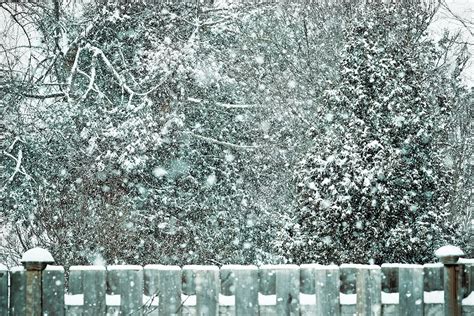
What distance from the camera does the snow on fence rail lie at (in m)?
4.52

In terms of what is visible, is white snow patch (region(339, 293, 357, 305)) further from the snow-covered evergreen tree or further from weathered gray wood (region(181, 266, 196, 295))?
the snow-covered evergreen tree

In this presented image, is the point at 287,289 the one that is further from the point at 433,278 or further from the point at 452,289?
the point at 452,289

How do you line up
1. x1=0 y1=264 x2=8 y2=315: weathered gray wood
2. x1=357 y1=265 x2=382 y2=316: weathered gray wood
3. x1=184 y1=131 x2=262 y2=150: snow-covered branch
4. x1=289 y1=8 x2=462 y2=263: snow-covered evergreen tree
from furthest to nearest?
x1=184 y1=131 x2=262 y2=150: snow-covered branch < x1=289 y1=8 x2=462 y2=263: snow-covered evergreen tree < x1=357 y1=265 x2=382 y2=316: weathered gray wood < x1=0 y1=264 x2=8 y2=315: weathered gray wood

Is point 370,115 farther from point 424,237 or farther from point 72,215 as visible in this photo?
point 72,215

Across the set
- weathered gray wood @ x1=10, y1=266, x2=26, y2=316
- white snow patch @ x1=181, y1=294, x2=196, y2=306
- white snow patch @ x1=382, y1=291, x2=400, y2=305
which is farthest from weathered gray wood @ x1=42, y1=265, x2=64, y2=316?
white snow patch @ x1=382, y1=291, x2=400, y2=305

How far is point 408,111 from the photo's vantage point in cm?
927

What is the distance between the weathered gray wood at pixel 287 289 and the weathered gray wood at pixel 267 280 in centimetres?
3

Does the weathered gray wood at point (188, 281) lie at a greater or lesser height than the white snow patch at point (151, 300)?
greater

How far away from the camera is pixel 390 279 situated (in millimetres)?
4652

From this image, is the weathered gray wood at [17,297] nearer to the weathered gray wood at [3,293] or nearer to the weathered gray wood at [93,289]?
the weathered gray wood at [3,293]

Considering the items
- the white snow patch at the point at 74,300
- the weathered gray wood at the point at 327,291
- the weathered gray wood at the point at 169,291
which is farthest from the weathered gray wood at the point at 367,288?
the white snow patch at the point at 74,300

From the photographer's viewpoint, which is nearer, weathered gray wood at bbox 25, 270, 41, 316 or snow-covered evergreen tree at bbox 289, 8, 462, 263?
weathered gray wood at bbox 25, 270, 41, 316

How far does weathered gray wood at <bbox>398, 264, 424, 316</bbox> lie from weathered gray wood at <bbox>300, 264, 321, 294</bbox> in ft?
2.08

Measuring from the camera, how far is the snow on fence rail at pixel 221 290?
4520 mm
